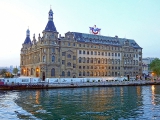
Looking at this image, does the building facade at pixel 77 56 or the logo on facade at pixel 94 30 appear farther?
the logo on facade at pixel 94 30

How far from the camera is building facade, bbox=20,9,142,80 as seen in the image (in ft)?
360

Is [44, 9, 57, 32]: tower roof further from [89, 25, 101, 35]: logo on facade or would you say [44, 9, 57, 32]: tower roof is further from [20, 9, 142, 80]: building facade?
[89, 25, 101, 35]: logo on facade

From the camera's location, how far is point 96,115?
109ft

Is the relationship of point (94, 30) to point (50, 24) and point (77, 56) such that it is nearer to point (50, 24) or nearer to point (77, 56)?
point (77, 56)

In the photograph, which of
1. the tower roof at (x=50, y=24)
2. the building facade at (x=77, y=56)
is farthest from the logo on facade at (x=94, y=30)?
the tower roof at (x=50, y=24)

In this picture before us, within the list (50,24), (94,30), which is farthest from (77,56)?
(50,24)

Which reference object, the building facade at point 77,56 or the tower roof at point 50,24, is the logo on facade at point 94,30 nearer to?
the building facade at point 77,56

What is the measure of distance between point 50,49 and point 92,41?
28272 millimetres

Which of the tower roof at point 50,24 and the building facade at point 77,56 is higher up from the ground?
the tower roof at point 50,24

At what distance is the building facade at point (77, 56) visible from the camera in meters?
110

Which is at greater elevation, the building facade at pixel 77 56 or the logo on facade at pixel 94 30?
the logo on facade at pixel 94 30

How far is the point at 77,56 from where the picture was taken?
11881 cm

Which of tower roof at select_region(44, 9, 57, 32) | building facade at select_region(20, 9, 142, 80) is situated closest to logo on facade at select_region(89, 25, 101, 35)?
building facade at select_region(20, 9, 142, 80)

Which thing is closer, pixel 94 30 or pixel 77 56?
pixel 77 56
